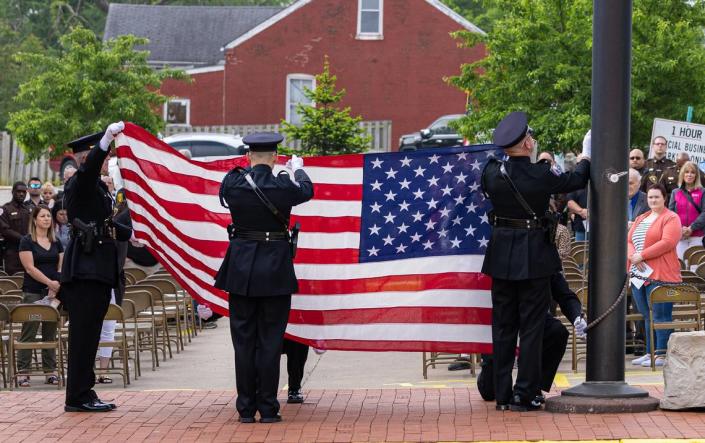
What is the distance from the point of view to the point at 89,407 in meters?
10.1

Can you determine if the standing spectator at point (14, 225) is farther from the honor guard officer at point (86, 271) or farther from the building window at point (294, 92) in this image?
the building window at point (294, 92)

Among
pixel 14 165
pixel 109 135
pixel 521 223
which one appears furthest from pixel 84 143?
pixel 14 165

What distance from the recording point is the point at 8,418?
9.93 m

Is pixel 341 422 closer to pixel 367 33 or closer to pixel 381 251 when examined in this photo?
pixel 381 251

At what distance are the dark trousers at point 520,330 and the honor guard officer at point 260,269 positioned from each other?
146 centimetres

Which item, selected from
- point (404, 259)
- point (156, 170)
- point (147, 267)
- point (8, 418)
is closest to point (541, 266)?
point (404, 259)

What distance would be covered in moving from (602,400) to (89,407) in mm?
3679

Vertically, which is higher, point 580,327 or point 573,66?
point 573,66

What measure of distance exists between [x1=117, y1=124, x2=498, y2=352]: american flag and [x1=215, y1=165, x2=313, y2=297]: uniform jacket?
70cm

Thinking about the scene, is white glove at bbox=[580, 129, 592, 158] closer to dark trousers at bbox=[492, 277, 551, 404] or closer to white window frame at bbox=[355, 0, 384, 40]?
dark trousers at bbox=[492, 277, 551, 404]

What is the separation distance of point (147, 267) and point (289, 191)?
12101 mm

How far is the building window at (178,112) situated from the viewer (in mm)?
47969

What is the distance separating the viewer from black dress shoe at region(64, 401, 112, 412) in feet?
33.0

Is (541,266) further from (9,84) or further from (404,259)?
(9,84)
